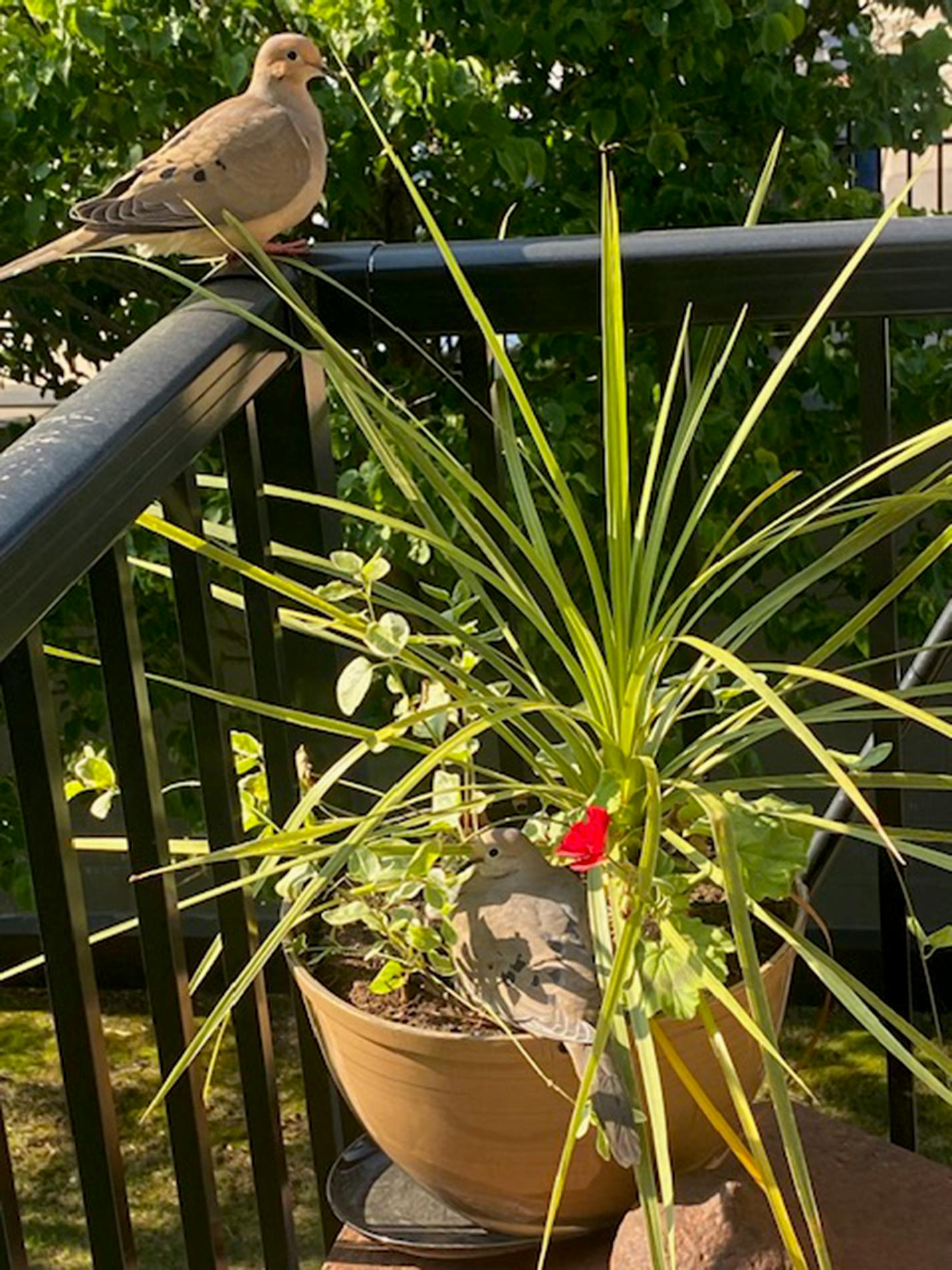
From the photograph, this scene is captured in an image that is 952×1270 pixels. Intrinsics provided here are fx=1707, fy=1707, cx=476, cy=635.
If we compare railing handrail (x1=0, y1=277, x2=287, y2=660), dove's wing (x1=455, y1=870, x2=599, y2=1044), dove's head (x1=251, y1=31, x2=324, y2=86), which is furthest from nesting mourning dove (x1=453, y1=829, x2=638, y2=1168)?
dove's head (x1=251, y1=31, x2=324, y2=86)

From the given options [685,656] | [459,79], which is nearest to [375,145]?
[459,79]

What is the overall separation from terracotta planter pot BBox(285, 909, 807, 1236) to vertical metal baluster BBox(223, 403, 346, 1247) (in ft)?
0.54

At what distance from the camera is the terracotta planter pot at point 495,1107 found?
1.16 metres

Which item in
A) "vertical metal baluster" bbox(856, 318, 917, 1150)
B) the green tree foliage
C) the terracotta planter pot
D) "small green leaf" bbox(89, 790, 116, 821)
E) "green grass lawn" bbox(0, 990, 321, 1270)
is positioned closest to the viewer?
the terracotta planter pot

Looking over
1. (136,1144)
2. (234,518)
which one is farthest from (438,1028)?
(136,1144)

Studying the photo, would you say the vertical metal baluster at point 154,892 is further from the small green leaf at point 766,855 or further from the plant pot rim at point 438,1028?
the small green leaf at point 766,855

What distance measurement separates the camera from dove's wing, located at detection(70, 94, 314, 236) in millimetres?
1503

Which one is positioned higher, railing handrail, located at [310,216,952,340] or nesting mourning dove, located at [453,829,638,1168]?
railing handrail, located at [310,216,952,340]

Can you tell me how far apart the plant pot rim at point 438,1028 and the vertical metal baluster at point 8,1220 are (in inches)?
10.8

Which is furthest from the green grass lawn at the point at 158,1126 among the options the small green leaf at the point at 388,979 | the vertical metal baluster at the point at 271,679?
the small green leaf at the point at 388,979

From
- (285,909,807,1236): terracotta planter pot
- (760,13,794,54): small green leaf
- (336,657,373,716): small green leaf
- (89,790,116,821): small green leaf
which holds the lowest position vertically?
(285,909,807,1236): terracotta planter pot

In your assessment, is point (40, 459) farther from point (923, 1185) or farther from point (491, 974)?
point (923, 1185)

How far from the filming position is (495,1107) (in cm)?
118

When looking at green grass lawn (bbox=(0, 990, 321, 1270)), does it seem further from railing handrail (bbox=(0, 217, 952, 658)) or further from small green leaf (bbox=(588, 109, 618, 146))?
railing handrail (bbox=(0, 217, 952, 658))
